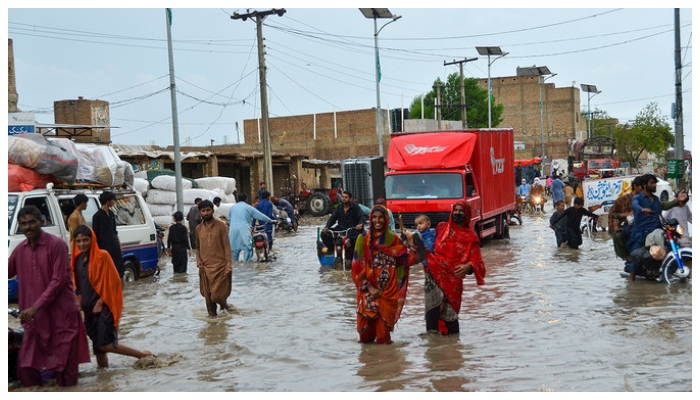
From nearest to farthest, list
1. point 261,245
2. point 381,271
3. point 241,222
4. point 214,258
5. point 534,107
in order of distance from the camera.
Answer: point 381,271, point 214,258, point 241,222, point 261,245, point 534,107

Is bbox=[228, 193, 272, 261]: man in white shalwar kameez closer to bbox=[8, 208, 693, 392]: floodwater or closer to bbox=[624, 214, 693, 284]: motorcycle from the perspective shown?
bbox=[8, 208, 693, 392]: floodwater

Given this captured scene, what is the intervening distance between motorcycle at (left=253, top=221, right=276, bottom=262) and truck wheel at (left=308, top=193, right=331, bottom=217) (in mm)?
17622

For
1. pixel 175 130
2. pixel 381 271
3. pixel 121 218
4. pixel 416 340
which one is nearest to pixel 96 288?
pixel 381 271

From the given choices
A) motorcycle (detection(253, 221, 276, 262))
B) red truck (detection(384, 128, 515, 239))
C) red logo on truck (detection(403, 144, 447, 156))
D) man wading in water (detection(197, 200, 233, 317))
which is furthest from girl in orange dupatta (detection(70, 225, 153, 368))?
red logo on truck (detection(403, 144, 447, 156))

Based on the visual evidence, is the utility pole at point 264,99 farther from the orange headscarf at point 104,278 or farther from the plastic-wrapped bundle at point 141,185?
the orange headscarf at point 104,278

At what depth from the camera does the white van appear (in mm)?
12172

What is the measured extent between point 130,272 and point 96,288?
6603mm

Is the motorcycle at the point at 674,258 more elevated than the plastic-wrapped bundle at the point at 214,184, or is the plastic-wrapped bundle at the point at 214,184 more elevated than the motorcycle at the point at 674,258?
the plastic-wrapped bundle at the point at 214,184

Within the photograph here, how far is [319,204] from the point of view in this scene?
36875mm

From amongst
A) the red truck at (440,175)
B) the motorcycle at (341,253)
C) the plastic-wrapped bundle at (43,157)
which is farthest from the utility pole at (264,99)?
the plastic-wrapped bundle at (43,157)

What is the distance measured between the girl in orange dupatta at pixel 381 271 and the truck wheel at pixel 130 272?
6194 mm

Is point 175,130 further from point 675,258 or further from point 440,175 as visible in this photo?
point 675,258

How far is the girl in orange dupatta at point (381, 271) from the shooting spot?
340 inches
